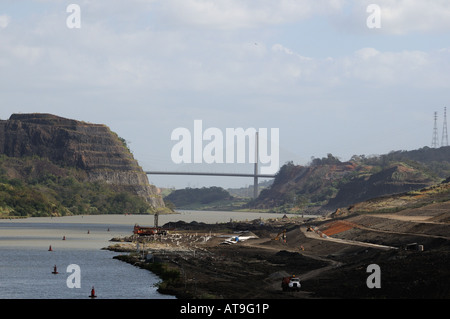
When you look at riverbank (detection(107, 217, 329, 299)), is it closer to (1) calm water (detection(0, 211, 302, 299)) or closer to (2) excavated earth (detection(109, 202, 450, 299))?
(2) excavated earth (detection(109, 202, 450, 299))

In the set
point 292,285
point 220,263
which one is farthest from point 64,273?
point 292,285

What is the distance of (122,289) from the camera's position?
6303 cm

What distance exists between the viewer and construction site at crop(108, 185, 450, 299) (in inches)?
2164

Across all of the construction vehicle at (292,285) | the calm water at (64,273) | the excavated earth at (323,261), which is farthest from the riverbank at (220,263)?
the calm water at (64,273)

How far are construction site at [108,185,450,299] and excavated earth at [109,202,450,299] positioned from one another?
0.22ft

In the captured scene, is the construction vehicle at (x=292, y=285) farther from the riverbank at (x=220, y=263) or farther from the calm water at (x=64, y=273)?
the calm water at (x=64, y=273)

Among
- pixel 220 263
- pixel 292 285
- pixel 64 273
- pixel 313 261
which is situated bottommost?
pixel 64 273

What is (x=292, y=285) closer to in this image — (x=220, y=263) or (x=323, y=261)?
(x=323, y=261)

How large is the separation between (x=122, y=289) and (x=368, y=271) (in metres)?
17.9

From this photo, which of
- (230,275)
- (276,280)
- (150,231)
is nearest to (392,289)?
(276,280)

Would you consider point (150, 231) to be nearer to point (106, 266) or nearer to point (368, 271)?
point (106, 266)

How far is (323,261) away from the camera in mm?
79312

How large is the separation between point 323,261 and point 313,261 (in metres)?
1.21
